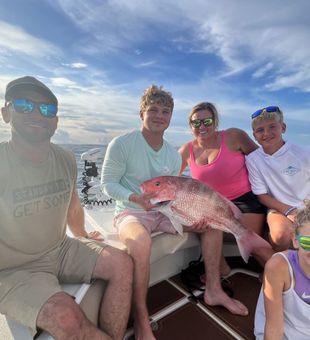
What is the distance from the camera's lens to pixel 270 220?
253cm

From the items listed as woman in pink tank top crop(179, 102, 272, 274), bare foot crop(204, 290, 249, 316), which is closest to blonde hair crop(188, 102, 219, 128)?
woman in pink tank top crop(179, 102, 272, 274)

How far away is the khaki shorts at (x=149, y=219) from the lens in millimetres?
2262

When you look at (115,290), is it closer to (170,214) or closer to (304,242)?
(170,214)

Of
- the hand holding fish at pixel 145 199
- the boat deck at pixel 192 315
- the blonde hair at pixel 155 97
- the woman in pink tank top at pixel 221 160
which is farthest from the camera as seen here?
Result: the woman in pink tank top at pixel 221 160

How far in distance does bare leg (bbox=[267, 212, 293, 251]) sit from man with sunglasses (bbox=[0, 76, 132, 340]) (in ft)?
4.43

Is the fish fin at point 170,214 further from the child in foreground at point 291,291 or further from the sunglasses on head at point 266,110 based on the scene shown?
the sunglasses on head at point 266,110

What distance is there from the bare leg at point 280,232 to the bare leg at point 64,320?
165 centimetres

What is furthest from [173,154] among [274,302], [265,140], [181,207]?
[274,302]

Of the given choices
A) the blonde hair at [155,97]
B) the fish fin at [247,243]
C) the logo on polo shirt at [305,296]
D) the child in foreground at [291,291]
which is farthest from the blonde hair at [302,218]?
the blonde hair at [155,97]

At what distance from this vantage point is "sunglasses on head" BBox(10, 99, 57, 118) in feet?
5.63

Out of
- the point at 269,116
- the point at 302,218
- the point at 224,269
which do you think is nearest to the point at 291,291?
the point at 302,218

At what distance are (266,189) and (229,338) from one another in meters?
1.45

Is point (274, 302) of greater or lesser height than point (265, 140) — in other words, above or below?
below

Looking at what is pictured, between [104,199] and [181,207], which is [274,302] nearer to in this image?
[181,207]
